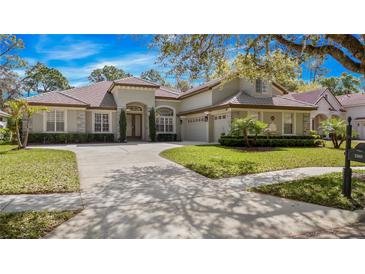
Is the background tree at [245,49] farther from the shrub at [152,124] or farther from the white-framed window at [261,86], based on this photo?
the shrub at [152,124]

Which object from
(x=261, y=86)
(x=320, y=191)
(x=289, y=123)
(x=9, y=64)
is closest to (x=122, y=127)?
(x=9, y=64)

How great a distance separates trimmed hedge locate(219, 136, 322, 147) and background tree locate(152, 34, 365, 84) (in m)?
5.33

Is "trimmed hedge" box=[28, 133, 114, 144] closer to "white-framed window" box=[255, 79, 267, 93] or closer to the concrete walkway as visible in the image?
"white-framed window" box=[255, 79, 267, 93]

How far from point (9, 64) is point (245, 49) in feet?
32.7

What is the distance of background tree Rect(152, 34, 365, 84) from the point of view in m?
6.17

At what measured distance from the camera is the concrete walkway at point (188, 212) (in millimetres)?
3172

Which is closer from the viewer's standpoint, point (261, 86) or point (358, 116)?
point (261, 86)

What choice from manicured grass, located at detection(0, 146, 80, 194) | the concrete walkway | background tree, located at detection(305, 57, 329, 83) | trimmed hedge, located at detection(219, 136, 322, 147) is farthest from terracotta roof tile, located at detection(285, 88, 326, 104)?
manicured grass, located at detection(0, 146, 80, 194)

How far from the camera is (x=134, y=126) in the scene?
894 inches

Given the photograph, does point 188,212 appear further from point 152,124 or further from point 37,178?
point 152,124

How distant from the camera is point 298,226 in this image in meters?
3.39
